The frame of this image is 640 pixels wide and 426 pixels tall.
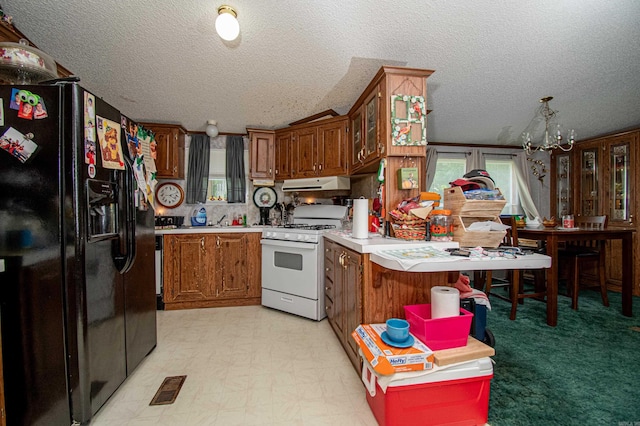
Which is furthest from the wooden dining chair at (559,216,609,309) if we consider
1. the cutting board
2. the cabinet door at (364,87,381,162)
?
the cabinet door at (364,87,381,162)

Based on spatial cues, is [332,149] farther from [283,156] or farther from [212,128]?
[212,128]

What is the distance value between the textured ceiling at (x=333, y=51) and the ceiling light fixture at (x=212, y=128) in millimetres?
282

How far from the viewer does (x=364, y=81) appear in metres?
2.39

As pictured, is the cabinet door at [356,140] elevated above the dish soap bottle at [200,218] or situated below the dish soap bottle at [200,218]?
above

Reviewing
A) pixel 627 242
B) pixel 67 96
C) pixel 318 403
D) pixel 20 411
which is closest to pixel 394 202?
pixel 318 403

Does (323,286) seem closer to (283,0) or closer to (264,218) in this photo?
(264,218)

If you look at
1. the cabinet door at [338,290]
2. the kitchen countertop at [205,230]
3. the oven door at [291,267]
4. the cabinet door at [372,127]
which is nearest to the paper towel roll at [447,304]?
the cabinet door at [338,290]

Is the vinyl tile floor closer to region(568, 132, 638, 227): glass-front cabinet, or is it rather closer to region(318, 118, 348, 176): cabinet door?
region(318, 118, 348, 176): cabinet door

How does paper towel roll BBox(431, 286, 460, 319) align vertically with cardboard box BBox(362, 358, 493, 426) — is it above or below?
above

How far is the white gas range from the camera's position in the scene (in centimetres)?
262

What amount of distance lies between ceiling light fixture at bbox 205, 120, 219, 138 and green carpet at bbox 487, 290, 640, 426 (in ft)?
12.3

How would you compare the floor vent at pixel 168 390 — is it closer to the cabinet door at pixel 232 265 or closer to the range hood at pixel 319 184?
the cabinet door at pixel 232 265

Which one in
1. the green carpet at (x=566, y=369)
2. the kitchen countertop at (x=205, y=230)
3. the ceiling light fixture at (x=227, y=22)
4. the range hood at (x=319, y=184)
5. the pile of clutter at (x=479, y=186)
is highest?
the ceiling light fixture at (x=227, y=22)

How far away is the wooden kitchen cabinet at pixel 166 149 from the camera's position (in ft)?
11.1
